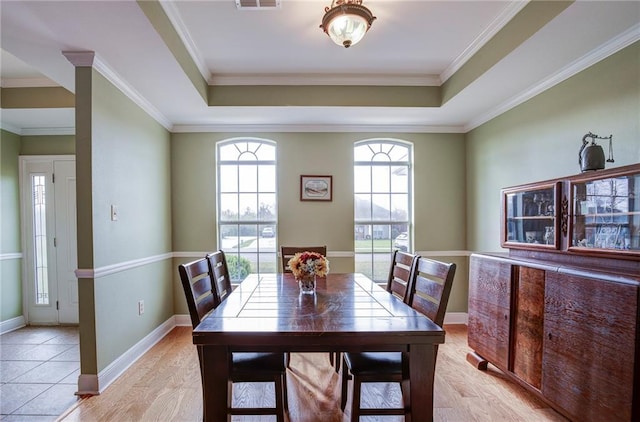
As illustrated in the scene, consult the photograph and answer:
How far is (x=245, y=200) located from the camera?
148 inches

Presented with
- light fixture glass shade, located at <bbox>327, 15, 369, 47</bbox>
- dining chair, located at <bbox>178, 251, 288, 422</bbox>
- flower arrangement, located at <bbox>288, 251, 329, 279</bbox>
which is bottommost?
dining chair, located at <bbox>178, 251, 288, 422</bbox>

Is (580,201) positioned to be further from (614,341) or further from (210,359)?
(210,359)

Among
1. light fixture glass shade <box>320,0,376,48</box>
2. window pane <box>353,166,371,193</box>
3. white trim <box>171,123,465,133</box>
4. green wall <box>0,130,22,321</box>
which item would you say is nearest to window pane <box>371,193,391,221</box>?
window pane <box>353,166,371,193</box>

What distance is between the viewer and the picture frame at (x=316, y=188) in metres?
3.62

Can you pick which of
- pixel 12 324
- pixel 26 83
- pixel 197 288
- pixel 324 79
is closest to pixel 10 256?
pixel 12 324

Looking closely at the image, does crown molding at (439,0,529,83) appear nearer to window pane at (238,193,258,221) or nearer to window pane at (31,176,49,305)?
window pane at (238,193,258,221)

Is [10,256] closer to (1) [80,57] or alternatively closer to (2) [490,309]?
(1) [80,57]

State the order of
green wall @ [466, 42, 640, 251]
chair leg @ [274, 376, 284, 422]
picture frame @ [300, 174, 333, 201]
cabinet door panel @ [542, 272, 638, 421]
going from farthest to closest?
picture frame @ [300, 174, 333, 201]
green wall @ [466, 42, 640, 251]
chair leg @ [274, 376, 284, 422]
cabinet door panel @ [542, 272, 638, 421]

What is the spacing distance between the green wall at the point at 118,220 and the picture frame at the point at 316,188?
1589mm

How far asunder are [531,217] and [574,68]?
1.11 m

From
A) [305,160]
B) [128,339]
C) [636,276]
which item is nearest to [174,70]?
[305,160]

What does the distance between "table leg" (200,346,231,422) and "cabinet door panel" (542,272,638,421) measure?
1.87 meters

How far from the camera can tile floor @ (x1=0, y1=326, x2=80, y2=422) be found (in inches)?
78.2

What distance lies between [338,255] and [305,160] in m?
1.21
